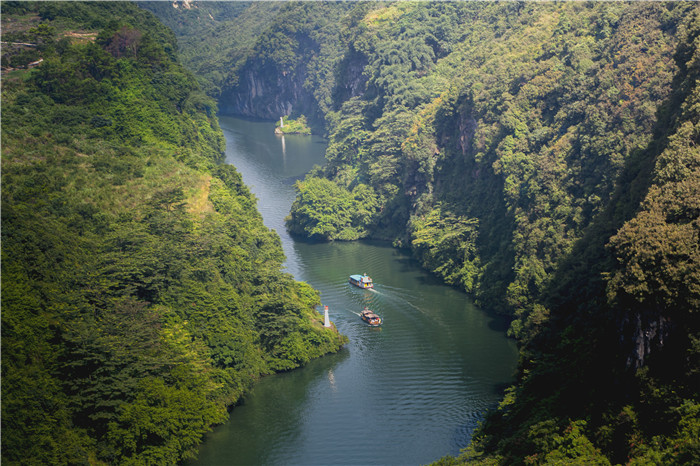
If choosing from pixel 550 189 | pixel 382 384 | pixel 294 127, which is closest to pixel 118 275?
pixel 382 384

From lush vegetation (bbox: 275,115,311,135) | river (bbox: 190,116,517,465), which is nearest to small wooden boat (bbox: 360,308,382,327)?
river (bbox: 190,116,517,465)

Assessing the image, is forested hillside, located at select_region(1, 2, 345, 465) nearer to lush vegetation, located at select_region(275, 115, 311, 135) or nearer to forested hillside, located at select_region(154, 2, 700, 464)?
forested hillside, located at select_region(154, 2, 700, 464)

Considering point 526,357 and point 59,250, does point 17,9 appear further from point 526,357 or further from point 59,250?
point 526,357

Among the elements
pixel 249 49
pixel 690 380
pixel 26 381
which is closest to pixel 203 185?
pixel 26 381

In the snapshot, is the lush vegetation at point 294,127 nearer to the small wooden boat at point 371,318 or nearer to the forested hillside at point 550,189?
the forested hillside at point 550,189

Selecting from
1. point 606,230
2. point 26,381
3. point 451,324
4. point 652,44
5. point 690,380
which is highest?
point 652,44

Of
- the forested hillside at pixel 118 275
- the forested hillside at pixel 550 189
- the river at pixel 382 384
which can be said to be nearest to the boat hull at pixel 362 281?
the river at pixel 382 384
